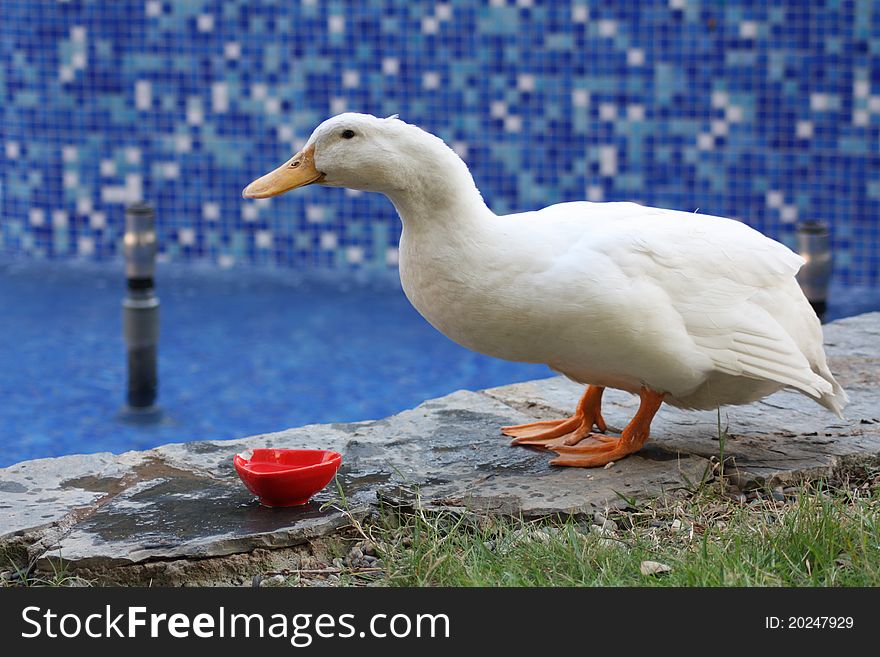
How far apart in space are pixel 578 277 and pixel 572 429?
0.67 meters

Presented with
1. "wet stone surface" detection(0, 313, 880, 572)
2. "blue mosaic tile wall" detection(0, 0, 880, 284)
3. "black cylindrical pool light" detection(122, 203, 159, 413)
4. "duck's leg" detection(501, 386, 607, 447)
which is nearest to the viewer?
"wet stone surface" detection(0, 313, 880, 572)

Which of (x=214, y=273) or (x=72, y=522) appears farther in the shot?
(x=214, y=273)

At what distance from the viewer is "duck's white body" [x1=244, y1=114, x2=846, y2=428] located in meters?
2.64

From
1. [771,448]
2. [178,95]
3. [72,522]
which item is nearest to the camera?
[72,522]

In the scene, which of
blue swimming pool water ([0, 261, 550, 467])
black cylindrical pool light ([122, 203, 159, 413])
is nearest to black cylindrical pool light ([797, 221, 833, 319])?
blue swimming pool water ([0, 261, 550, 467])

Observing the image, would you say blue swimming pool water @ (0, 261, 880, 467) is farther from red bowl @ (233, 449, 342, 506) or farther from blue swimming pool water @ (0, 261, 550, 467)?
red bowl @ (233, 449, 342, 506)

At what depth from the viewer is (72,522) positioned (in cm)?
264

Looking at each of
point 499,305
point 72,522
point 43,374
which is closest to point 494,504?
point 499,305

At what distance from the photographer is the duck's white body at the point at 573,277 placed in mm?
2641

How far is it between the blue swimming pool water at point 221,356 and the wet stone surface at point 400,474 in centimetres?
240

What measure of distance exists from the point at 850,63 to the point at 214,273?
3860mm

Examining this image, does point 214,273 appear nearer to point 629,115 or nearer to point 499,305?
point 629,115

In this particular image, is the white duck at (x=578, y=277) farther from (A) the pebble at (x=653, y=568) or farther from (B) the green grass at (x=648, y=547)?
(A) the pebble at (x=653, y=568)

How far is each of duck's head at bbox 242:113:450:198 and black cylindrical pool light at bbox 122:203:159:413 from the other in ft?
9.44
